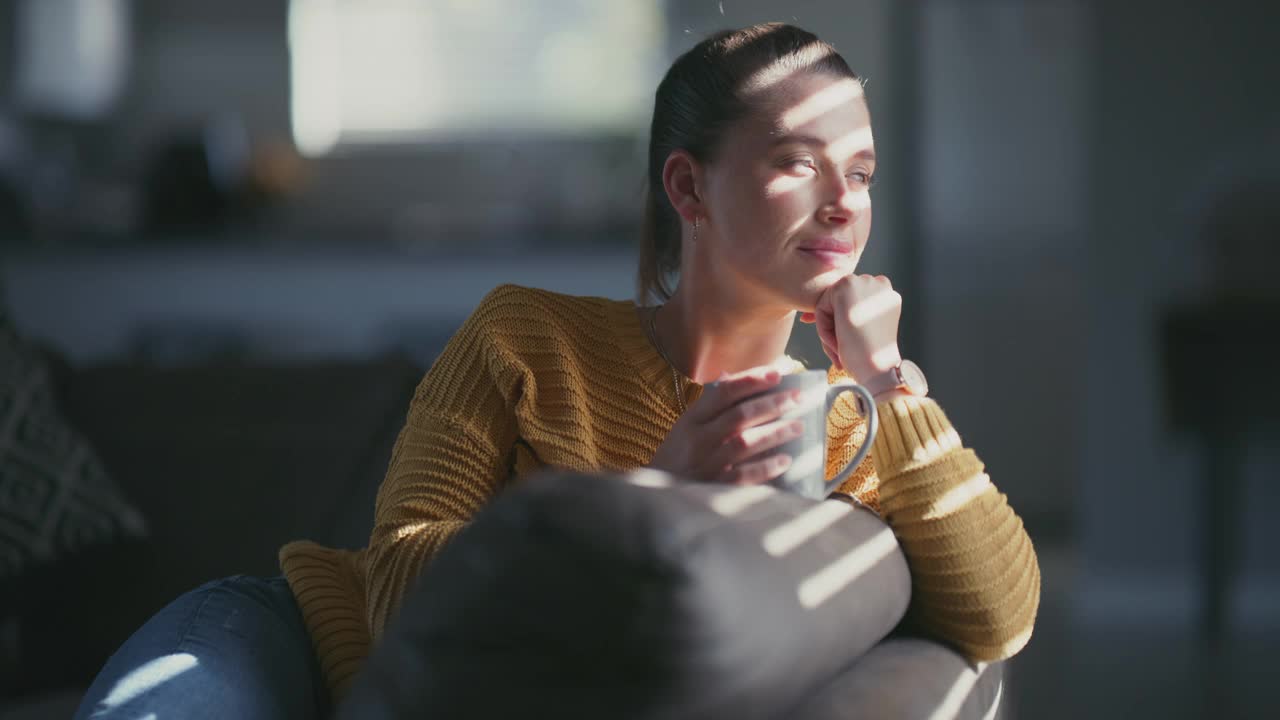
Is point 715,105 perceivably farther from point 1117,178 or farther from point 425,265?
point 1117,178

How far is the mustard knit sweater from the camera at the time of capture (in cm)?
103

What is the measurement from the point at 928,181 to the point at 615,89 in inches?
42.1

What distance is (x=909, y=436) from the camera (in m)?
1.06

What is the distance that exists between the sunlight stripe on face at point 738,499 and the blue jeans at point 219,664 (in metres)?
0.44

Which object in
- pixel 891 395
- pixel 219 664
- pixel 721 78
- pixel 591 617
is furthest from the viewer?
pixel 721 78

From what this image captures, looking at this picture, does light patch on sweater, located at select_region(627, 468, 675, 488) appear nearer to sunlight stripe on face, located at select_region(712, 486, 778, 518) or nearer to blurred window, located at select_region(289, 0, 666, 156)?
sunlight stripe on face, located at select_region(712, 486, 778, 518)

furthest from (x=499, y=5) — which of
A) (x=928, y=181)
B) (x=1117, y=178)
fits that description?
(x=1117, y=178)

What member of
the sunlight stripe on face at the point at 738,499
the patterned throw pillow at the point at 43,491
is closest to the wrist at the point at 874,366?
the sunlight stripe on face at the point at 738,499

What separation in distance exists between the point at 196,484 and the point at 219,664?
671 millimetres

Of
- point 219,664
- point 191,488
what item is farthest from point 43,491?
point 219,664

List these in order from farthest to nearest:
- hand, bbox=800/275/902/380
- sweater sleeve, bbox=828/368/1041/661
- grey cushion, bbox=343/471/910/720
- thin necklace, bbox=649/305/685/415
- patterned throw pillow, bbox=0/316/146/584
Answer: patterned throw pillow, bbox=0/316/146/584
thin necklace, bbox=649/305/685/415
hand, bbox=800/275/902/380
sweater sleeve, bbox=828/368/1041/661
grey cushion, bbox=343/471/910/720

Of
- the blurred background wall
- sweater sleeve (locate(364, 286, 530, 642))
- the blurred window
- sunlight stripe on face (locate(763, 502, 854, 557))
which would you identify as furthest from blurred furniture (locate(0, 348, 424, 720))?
the blurred window

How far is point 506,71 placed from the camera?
434 cm

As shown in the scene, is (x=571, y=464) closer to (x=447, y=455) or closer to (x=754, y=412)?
(x=447, y=455)
